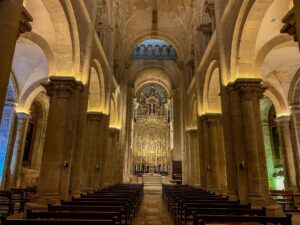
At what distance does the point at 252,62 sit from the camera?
9.34m

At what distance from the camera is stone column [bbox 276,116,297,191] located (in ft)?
51.0

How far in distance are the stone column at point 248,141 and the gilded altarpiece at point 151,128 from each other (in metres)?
27.3

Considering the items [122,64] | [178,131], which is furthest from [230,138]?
[178,131]

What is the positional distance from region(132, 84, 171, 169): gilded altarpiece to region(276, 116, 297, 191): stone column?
2045 cm

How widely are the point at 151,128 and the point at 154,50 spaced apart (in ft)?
42.6

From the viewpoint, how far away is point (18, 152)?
1683cm

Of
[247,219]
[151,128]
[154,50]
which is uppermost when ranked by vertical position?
[154,50]

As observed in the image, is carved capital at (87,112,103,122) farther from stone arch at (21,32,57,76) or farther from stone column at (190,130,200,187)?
stone column at (190,130,200,187)

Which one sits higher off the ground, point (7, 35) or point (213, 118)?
point (213, 118)

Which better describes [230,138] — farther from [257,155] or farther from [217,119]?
[217,119]

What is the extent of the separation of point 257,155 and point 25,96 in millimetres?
16184

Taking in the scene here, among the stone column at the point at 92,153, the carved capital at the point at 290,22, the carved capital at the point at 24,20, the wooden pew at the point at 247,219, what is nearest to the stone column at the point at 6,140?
the stone column at the point at 92,153

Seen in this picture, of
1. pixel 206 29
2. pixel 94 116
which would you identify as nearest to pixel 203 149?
pixel 94 116

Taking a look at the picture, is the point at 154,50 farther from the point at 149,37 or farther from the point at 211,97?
the point at 211,97
